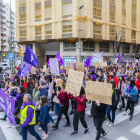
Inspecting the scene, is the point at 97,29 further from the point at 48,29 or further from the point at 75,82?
the point at 75,82

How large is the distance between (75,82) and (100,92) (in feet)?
2.97

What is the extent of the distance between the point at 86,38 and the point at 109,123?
2120 cm

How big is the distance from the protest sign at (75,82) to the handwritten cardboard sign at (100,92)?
1.12 ft

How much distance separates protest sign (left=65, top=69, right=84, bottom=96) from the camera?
177 inches

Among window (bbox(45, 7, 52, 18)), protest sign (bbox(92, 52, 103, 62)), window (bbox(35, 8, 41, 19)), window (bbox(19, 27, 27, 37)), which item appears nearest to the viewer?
protest sign (bbox(92, 52, 103, 62))

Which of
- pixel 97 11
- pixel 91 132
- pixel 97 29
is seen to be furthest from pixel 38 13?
pixel 91 132

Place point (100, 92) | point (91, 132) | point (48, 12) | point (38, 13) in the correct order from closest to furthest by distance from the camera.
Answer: point (100, 92) < point (91, 132) < point (48, 12) < point (38, 13)

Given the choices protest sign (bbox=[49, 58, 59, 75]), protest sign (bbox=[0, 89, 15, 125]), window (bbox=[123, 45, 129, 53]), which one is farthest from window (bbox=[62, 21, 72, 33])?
protest sign (bbox=[0, 89, 15, 125])

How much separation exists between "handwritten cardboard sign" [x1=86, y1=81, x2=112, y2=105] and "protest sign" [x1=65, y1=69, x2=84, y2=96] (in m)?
0.34

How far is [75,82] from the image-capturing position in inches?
182

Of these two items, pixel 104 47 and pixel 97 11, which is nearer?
pixel 97 11

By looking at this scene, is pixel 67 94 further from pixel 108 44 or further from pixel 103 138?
pixel 108 44

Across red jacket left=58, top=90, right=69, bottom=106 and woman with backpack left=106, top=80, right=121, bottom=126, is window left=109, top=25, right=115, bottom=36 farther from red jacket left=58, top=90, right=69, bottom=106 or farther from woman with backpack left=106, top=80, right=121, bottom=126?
red jacket left=58, top=90, right=69, bottom=106

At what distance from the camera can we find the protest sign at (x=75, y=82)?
450 centimetres
